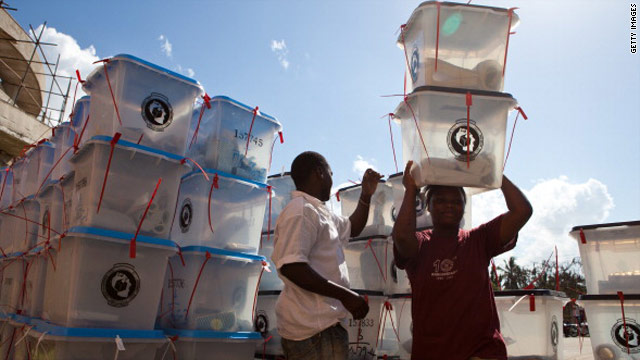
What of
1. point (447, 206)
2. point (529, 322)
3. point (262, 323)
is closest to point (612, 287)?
point (529, 322)

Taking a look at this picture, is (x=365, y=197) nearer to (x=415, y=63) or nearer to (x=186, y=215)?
(x=415, y=63)

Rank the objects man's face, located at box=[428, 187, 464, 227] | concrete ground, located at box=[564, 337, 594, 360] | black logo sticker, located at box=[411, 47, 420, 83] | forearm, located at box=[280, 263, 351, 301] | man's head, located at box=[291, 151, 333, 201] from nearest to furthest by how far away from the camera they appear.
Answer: forearm, located at box=[280, 263, 351, 301] < man's head, located at box=[291, 151, 333, 201] < man's face, located at box=[428, 187, 464, 227] < black logo sticker, located at box=[411, 47, 420, 83] < concrete ground, located at box=[564, 337, 594, 360]

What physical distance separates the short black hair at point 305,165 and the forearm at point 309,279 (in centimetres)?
42

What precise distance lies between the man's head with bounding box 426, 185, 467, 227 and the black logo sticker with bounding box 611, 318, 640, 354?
1.90 m

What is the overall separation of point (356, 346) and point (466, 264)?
87.4 inches

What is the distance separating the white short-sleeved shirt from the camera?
1.83m

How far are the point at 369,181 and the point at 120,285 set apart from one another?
171 cm

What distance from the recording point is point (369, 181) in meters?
2.43

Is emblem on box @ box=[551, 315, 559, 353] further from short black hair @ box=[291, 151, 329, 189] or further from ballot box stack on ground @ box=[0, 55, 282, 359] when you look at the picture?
short black hair @ box=[291, 151, 329, 189]

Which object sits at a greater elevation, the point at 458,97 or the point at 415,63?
the point at 415,63

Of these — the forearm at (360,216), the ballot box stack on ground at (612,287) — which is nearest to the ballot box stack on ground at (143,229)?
the forearm at (360,216)

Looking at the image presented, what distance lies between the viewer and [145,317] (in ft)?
9.90

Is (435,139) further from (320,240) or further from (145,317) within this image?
(145,317)

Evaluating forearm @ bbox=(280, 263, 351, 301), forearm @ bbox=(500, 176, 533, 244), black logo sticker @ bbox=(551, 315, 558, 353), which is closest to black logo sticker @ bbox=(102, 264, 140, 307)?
forearm @ bbox=(280, 263, 351, 301)
